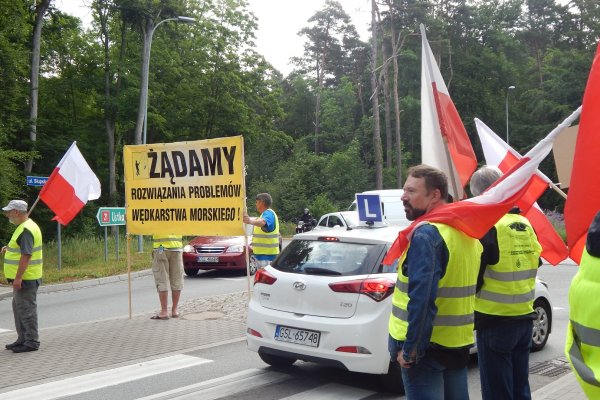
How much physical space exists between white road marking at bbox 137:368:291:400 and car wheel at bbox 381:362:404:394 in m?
1.25

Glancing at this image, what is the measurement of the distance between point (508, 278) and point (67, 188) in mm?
8405

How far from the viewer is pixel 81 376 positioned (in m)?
7.10

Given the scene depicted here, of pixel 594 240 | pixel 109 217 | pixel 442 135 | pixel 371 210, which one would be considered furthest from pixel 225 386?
pixel 109 217

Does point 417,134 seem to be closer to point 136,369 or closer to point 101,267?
point 101,267

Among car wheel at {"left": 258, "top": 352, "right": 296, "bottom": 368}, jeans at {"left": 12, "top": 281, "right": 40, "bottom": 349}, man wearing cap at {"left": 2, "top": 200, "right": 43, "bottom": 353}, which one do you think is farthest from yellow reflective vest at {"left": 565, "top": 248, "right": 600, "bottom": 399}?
jeans at {"left": 12, "top": 281, "right": 40, "bottom": 349}

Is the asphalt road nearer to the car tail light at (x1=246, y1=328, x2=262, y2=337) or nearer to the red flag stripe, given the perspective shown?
the car tail light at (x1=246, y1=328, x2=262, y2=337)

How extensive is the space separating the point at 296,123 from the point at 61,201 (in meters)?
63.1

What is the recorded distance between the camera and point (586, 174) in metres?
3.33

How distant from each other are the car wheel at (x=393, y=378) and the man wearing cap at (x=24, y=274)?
15.5 feet

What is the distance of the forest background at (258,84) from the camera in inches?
1183

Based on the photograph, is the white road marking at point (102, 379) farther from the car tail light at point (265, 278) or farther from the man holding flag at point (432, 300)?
the man holding flag at point (432, 300)

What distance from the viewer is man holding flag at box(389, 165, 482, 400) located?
11.9 feet

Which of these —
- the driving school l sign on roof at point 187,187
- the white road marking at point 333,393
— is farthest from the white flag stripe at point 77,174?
the white road marking at point 333,393

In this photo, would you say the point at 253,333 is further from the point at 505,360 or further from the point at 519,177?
the point at 519,177
